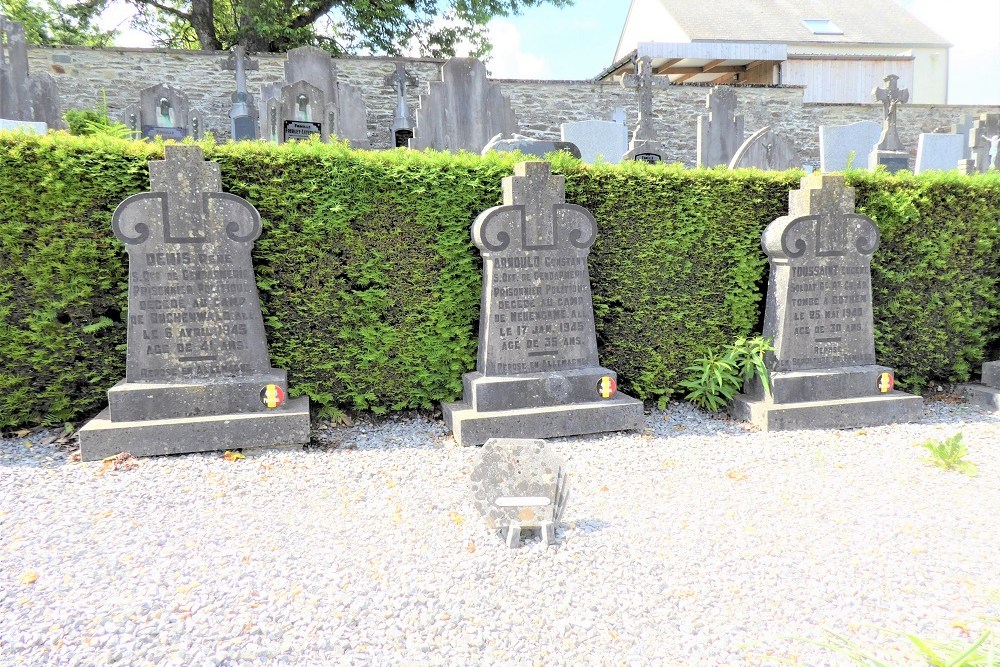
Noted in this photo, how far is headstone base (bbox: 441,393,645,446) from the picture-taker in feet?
14.0

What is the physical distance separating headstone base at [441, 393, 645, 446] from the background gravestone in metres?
5.05

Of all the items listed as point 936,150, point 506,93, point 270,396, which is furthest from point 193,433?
point 506,93

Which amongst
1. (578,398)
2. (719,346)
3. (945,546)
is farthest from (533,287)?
(945,546)

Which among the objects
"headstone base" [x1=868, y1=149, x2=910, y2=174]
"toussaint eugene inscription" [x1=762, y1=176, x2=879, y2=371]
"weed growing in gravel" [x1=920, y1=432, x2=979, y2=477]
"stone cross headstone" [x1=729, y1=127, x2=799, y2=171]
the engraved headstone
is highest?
"stone cross headstone" [x1=729, y1=127, x2=799, y2=171]

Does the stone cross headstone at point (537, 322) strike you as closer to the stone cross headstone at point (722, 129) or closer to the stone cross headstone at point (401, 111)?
the stone cross headstone at point (401, 111)

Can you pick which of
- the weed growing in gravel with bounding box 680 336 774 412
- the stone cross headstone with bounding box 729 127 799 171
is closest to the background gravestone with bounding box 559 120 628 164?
the stone cross headstone with bounding box 729 127 799 171

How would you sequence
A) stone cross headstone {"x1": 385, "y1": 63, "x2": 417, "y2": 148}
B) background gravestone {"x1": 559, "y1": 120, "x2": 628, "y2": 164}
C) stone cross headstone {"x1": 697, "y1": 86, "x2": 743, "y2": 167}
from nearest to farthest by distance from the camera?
background gravestone {"x1": 559, "y1": 120, "x2": 628, "y2": 164} → stone cross headstone {"x1": 697, "y1": 86, "x2": 743, "y2": 167} → stone cross headstone {"x1": 385, "y1": 63, "x2": 417, "y2": 148}

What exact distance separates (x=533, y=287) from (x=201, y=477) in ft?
7.91

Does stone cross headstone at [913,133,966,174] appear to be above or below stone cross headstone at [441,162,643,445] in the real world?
above

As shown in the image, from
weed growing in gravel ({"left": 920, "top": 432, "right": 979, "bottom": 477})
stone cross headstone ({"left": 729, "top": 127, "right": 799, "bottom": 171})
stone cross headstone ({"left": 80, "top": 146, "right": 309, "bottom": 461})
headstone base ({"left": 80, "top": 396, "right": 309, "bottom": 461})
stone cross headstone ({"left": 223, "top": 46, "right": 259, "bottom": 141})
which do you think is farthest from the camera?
stone cross headstone ({"left": 729, "top": 127, "right": 799, "bottom": 171})

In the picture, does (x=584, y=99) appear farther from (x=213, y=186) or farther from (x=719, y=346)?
(x=213, y=186)

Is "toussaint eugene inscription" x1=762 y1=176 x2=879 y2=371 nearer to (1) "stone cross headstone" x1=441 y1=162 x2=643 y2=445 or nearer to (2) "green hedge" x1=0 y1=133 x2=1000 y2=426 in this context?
(2) "green hedge" x1=0 y1=133 x2=1000 y2=426

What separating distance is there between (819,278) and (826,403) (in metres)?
0.94

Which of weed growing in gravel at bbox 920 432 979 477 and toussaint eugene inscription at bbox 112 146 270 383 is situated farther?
toussaint eugene inscription at bbox 112 146 270 383
